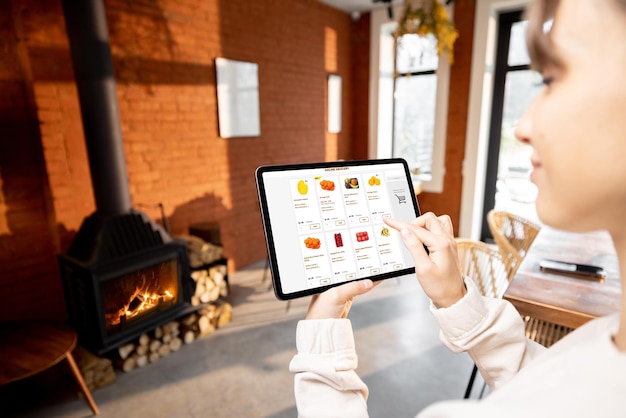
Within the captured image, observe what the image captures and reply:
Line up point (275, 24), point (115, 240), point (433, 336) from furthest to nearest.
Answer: point (275, 24), point (433, 336), point (115, 240)

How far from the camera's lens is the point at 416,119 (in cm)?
474

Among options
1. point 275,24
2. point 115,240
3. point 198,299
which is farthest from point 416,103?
point 115,240

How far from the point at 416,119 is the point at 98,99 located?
12.4ft

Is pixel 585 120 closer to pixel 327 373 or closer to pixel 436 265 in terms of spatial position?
pixel 436 265

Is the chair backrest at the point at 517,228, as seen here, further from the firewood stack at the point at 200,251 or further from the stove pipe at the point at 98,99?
the stove pipe at the point at 98,99

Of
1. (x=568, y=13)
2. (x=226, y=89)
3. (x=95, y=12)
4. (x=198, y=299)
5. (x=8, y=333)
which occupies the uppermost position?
(x=95, y=12)

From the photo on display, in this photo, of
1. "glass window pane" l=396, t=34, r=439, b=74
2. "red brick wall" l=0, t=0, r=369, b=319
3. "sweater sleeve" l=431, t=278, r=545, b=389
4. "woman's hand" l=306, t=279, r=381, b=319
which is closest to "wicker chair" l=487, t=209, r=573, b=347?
"sweater sleeve" l=431, t=278, r=545, b=389

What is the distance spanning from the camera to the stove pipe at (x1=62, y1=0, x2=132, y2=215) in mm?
1922


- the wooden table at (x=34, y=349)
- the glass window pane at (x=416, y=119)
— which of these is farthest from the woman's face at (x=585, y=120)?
the glass window pane at (x=416, y=119)

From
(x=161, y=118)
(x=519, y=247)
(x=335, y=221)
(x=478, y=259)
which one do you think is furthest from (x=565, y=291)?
(x=161, y=118)

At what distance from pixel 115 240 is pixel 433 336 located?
2.17 metres

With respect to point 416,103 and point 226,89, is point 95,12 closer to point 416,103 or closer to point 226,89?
point 226,89

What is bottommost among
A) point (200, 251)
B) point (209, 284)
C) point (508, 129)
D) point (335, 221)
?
point (209, 284)

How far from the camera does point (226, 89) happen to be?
Answer: 3.30m
